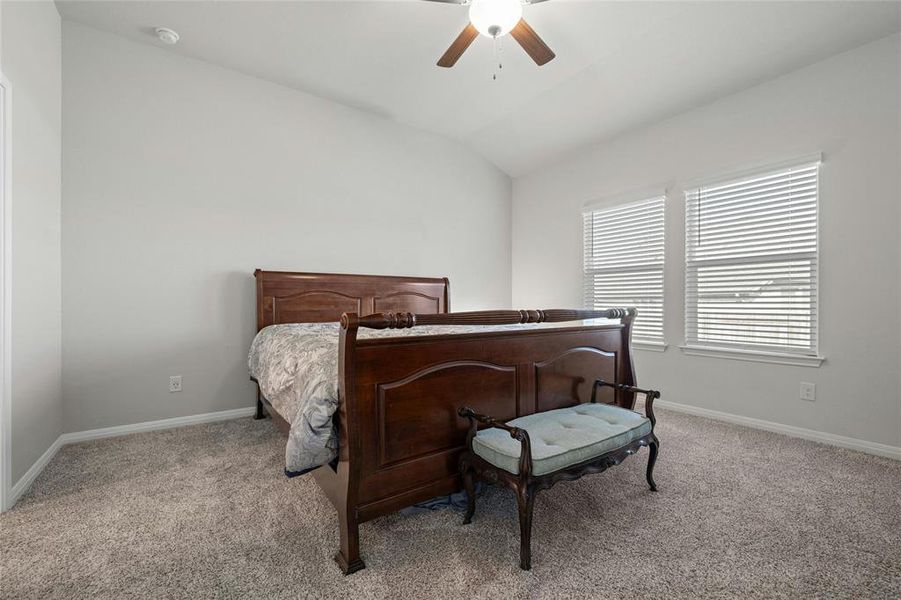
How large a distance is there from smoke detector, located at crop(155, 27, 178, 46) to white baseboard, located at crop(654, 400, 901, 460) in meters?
5.07

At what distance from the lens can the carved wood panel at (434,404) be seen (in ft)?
5.33

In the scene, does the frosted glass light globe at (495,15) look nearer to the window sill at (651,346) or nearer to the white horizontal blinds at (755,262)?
the white horizontal blinds at (755,262)

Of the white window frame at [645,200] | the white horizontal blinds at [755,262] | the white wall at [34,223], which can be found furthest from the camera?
the white window frame at [645,200]

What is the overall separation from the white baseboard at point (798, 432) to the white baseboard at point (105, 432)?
3877mm

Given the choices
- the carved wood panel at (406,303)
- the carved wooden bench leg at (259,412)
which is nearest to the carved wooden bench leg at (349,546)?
the carved wooden bench leg at (259,412)

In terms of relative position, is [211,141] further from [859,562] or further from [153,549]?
[859,562]

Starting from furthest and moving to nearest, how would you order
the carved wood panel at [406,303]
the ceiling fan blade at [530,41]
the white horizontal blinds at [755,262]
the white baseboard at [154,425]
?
the carved wood panel at [406,303] < the white horizontal blinds at [755,262] < the white baseboard at [154,425] < the ceiling fan blade at [530,41]

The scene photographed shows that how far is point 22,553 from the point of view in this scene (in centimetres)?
162

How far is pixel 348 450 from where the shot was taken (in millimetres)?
1493

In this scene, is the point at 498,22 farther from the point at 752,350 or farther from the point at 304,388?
the point at 752,350

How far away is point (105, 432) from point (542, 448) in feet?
10.5

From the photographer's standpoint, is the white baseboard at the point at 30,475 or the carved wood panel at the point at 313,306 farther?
the carved wood panel at the point at 313,306

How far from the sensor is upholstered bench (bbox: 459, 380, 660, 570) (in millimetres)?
1544

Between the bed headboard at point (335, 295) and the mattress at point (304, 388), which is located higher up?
the bed headboard at point (335, 295)
